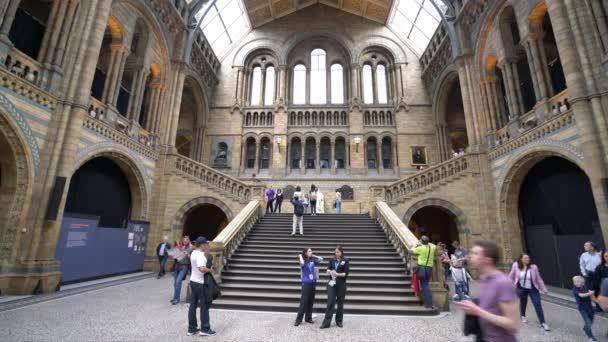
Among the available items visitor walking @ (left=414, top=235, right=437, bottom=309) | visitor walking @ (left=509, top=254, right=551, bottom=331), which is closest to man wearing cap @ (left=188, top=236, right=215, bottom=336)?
visitor walking @ (left=414, top=235, right=437, bottom=309)

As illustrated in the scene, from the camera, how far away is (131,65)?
14.7 metres

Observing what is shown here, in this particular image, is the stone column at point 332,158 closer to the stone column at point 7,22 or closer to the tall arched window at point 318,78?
the tall arched window at point 318,78

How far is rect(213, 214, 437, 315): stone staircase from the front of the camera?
21.3ft

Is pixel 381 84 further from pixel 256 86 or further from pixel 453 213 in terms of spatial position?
pixel 453 213

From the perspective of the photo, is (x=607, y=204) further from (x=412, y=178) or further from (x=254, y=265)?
(x=254, y=265)

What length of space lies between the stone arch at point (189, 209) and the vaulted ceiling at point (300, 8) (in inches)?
644

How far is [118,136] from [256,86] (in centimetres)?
1323

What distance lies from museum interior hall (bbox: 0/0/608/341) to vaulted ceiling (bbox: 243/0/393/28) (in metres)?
0.25

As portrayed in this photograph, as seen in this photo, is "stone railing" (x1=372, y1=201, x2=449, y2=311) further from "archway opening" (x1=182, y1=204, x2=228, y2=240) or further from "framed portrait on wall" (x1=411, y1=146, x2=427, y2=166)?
"archway opening" (x1=182, y1=204, x2=228, y2=240)

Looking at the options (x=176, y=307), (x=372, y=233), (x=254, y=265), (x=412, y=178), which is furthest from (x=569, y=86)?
(x=176, y=307)

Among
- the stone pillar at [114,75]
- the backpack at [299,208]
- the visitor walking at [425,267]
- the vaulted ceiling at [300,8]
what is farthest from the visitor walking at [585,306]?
the vaulted ceiling at [300,8]

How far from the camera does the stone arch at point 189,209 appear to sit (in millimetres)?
13703

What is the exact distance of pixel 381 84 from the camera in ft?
73.9

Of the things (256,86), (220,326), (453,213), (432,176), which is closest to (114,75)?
(220,326)
